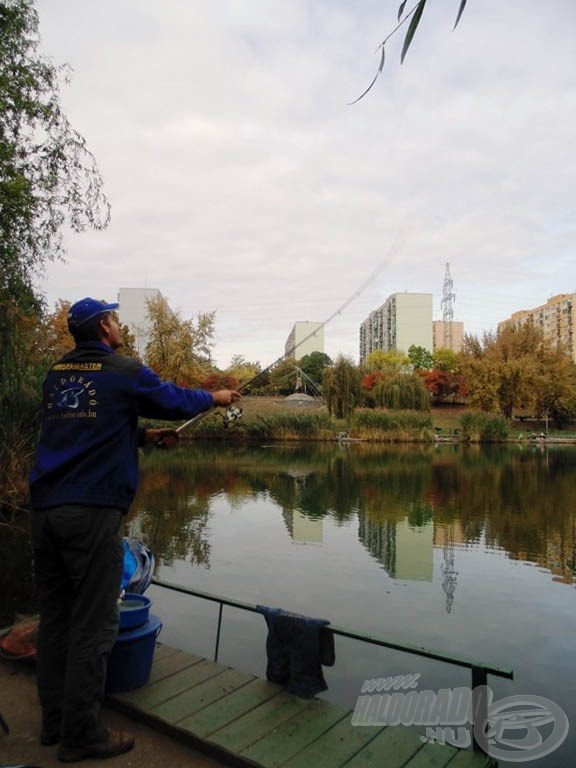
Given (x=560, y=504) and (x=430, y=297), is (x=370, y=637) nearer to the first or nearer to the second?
(x=560, y=504)

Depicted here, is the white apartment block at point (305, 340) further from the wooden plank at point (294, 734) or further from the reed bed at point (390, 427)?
the reed bed at point (390, 427)

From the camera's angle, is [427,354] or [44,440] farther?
[427,354]

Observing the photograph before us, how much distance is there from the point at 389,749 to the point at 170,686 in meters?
1.22

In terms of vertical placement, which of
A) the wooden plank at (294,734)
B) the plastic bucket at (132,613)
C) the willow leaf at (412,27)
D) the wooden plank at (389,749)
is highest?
the willow leaf at (412,27)

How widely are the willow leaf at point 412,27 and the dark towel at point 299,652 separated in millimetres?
2735

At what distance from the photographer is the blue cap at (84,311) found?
271 centimetres

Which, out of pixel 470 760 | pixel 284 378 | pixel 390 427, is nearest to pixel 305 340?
pixel 470 760

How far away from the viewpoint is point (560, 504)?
43.4 ft

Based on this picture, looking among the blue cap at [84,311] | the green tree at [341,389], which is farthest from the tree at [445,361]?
the blue cap at [84,311]

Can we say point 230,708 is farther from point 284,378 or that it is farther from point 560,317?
point 560,317

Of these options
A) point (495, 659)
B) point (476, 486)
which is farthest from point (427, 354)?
point (495, 659)

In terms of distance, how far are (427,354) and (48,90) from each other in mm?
67427

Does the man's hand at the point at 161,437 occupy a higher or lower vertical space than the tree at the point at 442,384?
lower

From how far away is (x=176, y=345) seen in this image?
1485 inches
